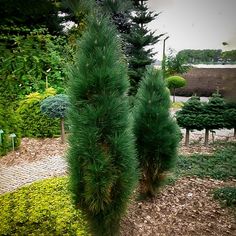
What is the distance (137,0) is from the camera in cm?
1752

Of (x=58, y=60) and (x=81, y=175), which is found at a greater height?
(x=58, y=60)

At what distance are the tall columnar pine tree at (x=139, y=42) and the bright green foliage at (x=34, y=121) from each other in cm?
776

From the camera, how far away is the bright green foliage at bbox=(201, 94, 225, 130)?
848 cm

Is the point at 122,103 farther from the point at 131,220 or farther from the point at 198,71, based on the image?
the point at 198,71

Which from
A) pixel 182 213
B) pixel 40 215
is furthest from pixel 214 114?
pixel 40 215

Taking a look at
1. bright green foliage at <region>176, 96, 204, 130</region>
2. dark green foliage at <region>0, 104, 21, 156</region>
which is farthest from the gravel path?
bright green foliage at <region>176, 96, 204, 130</region>

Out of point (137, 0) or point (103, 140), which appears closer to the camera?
point (103, 140)

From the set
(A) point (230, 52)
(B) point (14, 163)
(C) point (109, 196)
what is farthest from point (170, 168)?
(B) point (14, 163)

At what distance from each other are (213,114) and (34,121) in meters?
5.29

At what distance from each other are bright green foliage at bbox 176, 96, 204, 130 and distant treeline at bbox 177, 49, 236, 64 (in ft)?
4.64

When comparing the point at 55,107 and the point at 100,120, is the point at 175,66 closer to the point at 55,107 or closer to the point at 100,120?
the point at 55,107

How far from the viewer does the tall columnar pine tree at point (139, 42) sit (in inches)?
638

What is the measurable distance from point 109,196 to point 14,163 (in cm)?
438

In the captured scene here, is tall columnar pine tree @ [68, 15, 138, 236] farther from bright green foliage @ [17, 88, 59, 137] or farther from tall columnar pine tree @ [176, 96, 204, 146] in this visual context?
bright green foliage @ [17, 88, 59, 137]
